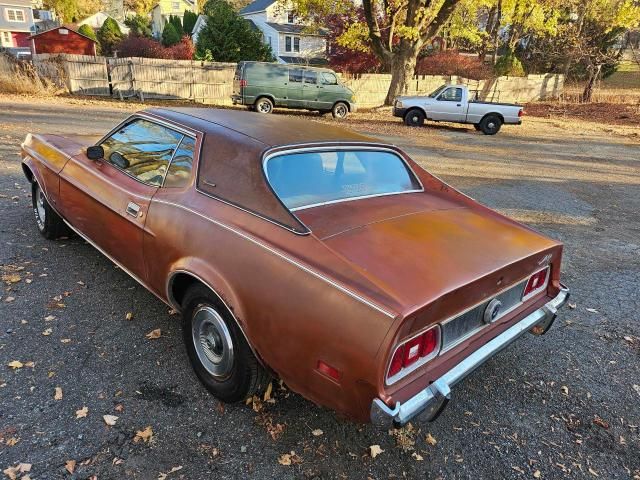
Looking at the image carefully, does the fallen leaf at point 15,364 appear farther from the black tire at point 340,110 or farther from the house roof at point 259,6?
the house roof at point 259,6

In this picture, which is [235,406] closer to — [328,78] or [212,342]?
[212,342]

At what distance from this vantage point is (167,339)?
327cm

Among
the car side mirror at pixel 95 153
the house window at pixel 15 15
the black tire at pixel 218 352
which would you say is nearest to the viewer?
the black tire at pixel 218 352

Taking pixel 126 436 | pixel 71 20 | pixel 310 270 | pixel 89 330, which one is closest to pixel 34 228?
pixel 89 330

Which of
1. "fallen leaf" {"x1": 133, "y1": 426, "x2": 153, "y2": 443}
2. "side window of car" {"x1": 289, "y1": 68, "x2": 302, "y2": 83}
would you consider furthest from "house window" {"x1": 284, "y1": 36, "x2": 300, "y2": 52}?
Answer: "fallen leaf" {"x1": 133, "y1": 426, "x2": 153, "y2": 443}

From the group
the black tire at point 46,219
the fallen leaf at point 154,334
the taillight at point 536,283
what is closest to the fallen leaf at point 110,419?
the fallen leaf at point 154,334

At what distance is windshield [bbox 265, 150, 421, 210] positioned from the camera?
8.86ft

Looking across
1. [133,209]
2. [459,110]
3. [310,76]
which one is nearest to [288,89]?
[310,76]

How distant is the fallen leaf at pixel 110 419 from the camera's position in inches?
98.8

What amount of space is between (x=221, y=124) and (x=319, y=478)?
2.24 metres

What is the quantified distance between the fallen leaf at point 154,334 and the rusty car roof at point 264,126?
1.48 meters

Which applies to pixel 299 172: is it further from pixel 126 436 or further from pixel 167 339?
pixel 126 436

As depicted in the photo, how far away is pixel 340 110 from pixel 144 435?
17260mm

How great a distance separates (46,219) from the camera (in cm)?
453
